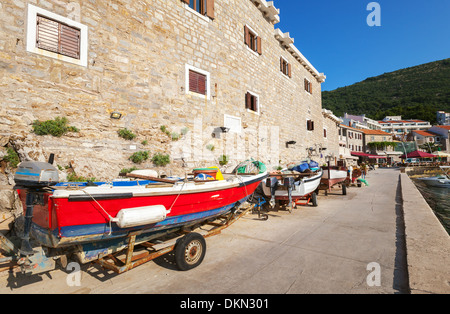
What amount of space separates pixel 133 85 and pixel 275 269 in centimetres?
617

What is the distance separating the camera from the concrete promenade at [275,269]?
2844 mm

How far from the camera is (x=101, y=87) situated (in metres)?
5.95

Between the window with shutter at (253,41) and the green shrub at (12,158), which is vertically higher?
the window with shutter at (253,41)

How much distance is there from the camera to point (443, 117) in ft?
247

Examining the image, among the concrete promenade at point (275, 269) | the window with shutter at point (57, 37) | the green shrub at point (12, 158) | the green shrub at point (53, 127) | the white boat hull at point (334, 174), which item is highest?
the window with shutter at point (57, 37)

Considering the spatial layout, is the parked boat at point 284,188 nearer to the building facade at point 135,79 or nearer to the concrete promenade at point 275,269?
the concrete promenade at point 275,269

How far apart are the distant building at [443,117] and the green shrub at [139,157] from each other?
339 feet

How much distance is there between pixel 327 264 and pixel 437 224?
3279mm

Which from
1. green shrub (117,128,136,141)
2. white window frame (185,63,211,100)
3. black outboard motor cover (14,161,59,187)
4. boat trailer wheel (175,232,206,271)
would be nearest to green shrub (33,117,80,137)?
green shrub (117,128,136,141)

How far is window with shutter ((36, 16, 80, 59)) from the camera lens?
5.14m

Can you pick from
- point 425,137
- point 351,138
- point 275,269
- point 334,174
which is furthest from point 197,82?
point 425,137

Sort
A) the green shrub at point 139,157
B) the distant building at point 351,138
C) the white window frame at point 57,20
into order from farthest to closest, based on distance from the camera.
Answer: the distant building at point 351,138
the green shrub at point 139,157
the white window frame at point 57,20

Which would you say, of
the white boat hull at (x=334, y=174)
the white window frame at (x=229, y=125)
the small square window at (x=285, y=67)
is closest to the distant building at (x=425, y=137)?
the small square window at (x=285, y=67)

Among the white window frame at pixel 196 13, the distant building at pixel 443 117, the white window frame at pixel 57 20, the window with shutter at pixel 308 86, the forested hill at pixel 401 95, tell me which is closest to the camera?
the white window frame at pixel 57 20
